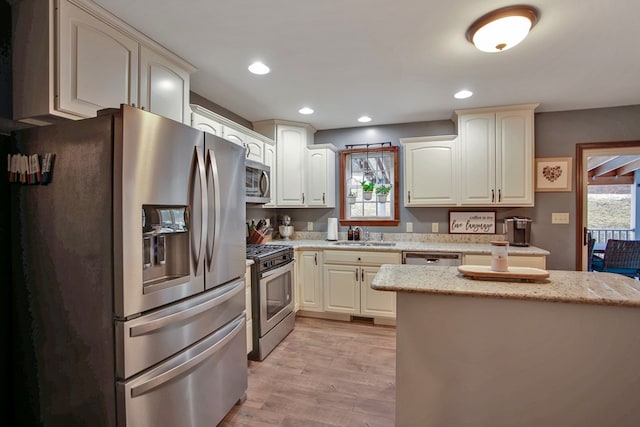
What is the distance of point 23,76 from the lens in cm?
→ 153

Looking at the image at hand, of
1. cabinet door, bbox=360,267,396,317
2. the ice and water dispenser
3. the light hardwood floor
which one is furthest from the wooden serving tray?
cabinet door, bbox=360,267,396,317

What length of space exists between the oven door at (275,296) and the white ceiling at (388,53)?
1683 mm

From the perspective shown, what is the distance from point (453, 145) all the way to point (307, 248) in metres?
1.98

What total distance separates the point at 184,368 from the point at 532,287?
5.42ft

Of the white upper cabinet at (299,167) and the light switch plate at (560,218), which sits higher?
the white upper cabinet at (299,167)

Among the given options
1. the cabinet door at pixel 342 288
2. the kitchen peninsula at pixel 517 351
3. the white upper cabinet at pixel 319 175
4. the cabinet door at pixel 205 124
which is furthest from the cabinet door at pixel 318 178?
the kitchen peninsula at pixel 517 351

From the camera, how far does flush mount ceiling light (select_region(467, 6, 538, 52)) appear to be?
65.0 inches

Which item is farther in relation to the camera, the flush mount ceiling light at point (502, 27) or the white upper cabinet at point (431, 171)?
the white upper cabinet at point (431, 171)

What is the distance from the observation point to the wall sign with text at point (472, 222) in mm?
3543

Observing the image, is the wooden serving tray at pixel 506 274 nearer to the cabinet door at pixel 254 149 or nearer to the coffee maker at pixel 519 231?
the coffee maker at pixel 519 231

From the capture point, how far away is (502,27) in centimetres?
172

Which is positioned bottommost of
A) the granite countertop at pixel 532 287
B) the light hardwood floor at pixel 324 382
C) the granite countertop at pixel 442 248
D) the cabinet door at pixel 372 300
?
the light hardwood floor at pixel 324 382

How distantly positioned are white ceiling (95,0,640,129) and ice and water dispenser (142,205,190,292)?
1127 mm

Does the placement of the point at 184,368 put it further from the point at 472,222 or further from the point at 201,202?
the point at 472,222
